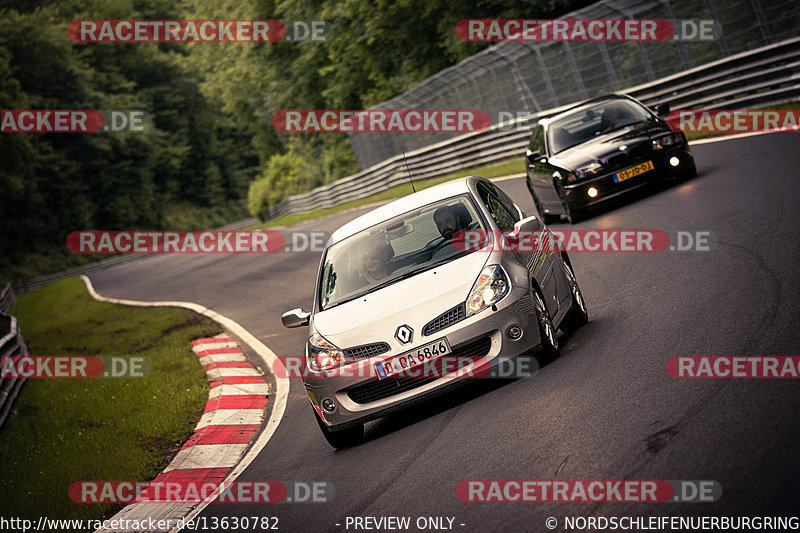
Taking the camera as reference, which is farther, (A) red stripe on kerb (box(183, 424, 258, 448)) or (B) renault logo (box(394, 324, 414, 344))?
(A) red stripe on kerb (box(183, 424, 258, 448))

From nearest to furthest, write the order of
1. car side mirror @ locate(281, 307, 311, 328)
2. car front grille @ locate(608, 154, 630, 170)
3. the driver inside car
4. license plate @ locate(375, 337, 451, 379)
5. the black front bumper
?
license plate @ locate(375, 337, 451, 379) → the driver inside car → car side mirror @ locate(281, 307, 311, 328) → car front grille @ locate(608, 154, 630, 170) → the black front bumper

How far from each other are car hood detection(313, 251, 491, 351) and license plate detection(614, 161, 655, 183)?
662 centimetres

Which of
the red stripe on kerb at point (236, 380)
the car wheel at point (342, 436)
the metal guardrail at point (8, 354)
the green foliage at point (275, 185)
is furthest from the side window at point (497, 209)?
the green foliage at point (275, 185)

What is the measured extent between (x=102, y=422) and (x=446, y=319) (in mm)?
5900

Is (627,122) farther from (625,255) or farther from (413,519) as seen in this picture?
(413,519)

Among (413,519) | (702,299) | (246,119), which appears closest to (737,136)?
(702,299)

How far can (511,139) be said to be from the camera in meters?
27.4

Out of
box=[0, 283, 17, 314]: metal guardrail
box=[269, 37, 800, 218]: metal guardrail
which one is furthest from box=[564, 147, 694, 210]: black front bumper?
box=[0, 283, 17, 314]: metal guardrail

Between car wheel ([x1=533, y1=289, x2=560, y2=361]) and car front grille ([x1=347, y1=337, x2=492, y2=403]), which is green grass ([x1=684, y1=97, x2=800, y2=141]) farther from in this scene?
car front grille ([x1=347, y1=337, x2=492, y2=403])

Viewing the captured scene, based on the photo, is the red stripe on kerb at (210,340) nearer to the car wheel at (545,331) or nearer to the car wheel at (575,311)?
the car wheel at (575,311)

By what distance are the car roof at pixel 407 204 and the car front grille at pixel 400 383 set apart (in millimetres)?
Result: 1732

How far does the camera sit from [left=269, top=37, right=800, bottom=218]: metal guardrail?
659 inches

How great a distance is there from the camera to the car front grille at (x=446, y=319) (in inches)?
259

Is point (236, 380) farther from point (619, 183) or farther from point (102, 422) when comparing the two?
point (619, 183)
